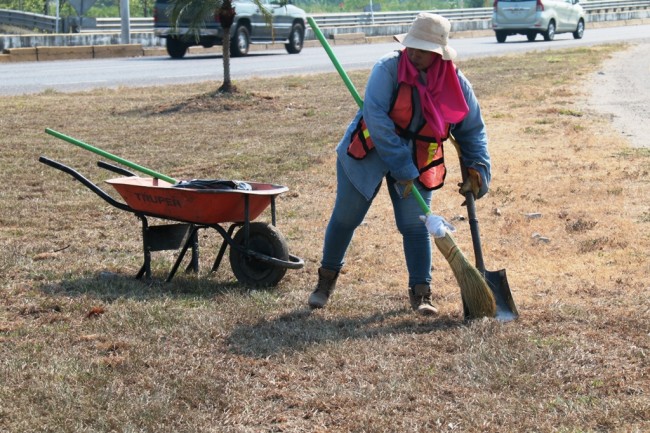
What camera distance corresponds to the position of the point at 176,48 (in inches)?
1006

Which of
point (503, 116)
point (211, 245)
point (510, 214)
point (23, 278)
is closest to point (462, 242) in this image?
point (510, 214)

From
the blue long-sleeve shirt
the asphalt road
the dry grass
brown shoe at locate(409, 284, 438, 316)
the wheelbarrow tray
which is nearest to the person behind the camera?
the dry grass

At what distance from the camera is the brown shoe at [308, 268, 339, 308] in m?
6.02

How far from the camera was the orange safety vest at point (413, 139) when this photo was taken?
5465 mm

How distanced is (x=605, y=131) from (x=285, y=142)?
11.9 ft

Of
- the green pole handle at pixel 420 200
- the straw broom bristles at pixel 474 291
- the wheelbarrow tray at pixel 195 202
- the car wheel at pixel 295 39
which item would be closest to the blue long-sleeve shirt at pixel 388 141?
the green pole handle at pixel 420 200

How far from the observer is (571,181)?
965 cm

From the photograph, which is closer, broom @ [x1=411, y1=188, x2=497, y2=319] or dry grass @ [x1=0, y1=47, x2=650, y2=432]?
dry grass @ [x1=0, y1=47, x2=650, y2=432]

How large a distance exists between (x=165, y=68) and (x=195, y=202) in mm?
16572

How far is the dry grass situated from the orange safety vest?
0.76m

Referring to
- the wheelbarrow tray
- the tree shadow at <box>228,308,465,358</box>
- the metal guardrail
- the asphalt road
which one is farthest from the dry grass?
the metal guardrail

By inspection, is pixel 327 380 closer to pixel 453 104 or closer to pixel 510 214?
pixel 453 104

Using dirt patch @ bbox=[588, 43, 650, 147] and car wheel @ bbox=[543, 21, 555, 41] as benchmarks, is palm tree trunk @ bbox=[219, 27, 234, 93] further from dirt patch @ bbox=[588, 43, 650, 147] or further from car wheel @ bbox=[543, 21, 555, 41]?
car wheel @ bbox=[543, 21, 555, 41]

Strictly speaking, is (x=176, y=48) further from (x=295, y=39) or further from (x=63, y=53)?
(x=295, y=39)
